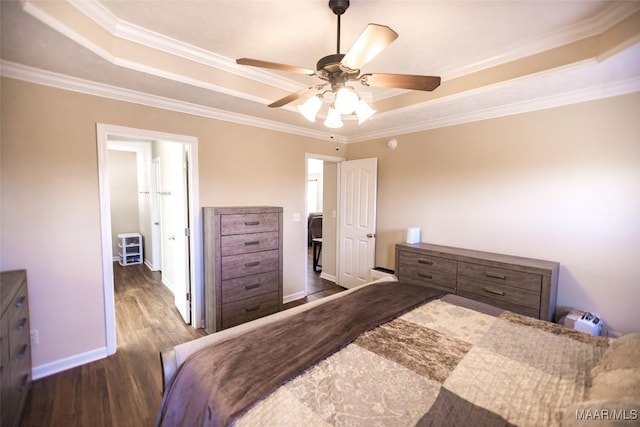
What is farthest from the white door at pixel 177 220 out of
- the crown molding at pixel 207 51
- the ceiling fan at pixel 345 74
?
the ceiling fan at pixel 345 74

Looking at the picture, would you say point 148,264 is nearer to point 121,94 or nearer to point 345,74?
point 121,94

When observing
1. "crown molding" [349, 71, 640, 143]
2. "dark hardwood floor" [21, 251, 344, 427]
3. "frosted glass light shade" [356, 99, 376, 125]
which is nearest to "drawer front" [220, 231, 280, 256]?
Answer: "dark hardwood floor" [21, 251, 344, 427]

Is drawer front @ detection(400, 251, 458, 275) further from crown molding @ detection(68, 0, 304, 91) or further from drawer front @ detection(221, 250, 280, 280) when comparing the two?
crown molding @ detection(68, 0, 304, 91)

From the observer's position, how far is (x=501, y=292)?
2566 millimetres

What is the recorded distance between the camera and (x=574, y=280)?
8.19ft

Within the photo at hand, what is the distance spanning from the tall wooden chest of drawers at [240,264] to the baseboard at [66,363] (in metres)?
0.93

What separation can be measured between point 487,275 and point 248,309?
98.6 inches

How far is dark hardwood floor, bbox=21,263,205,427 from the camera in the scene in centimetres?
184

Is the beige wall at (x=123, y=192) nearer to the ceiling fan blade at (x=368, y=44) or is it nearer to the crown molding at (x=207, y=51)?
the crown molding at (x=207, y=51)

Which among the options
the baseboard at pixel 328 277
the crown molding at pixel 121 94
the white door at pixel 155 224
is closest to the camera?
the crown molding at pixel 121 94

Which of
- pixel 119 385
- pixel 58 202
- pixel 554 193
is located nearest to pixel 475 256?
pixel 554 193

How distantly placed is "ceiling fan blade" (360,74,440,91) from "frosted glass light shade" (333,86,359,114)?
0.15 metres

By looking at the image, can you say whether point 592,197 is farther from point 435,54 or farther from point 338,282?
point 338,282

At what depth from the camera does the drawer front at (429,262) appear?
2.92m
